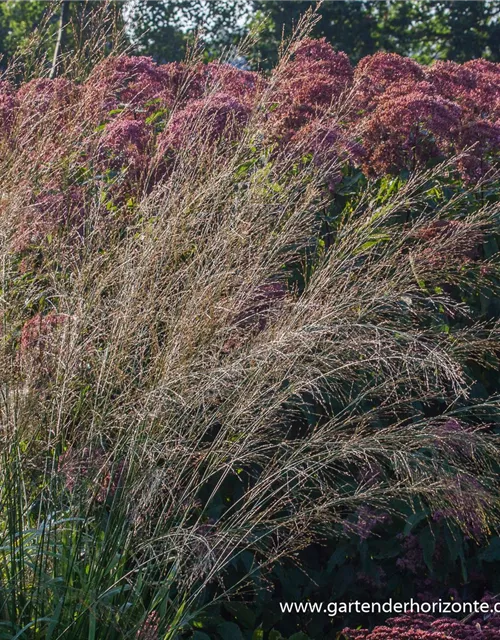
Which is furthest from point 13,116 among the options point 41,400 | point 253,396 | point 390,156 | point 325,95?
point 253,396

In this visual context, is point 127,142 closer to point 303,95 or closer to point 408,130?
point 303,95

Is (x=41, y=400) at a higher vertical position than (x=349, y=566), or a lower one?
higher

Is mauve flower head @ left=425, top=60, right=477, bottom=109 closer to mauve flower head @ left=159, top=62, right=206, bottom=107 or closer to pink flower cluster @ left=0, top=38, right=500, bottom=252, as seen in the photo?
pink flower cluster @ left=0, top=38, right=500, bottom=252

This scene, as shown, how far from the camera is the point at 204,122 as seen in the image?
323 centimetres

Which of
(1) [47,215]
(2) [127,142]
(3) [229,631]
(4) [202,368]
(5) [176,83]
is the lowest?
(3) [229,631]

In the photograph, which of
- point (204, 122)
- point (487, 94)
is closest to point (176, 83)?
point (204, 122)

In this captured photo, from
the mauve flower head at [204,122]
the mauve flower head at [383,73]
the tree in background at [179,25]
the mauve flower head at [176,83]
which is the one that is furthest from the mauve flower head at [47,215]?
the tree in background at [179,25]

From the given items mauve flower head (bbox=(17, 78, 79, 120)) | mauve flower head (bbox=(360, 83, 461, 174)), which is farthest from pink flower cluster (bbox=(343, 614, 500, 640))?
mauve flower head (bbox=(17, 78, 79, 120))

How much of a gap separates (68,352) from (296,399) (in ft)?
3.24

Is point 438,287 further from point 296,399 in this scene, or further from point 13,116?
point 13,116

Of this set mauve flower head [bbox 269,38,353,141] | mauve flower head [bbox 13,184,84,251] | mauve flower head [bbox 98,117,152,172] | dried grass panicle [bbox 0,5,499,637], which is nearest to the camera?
dried grass panicle [bbox 0,5,499,637]

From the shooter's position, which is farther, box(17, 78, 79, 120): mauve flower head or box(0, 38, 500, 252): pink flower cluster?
box(17, 78, 79, 120): mauve flower head

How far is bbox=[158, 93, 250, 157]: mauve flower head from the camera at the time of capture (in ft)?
10.1

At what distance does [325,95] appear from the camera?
3707mm
